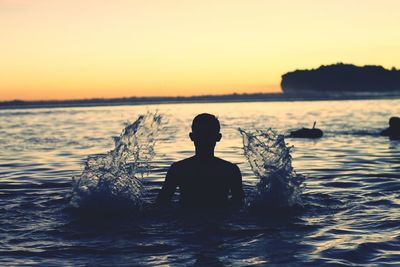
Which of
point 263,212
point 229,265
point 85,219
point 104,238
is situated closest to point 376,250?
point 229,265

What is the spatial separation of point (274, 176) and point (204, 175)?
6.10 feet

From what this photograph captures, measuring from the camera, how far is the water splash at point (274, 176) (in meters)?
8.73

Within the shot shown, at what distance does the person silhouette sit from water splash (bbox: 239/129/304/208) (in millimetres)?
1012

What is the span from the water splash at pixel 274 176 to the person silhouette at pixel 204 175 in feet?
3.32

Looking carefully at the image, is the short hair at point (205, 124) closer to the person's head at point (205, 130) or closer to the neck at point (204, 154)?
the person's head at point (205, 130)

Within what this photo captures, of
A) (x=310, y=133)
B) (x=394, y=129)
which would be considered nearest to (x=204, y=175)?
(x=310, y=133)

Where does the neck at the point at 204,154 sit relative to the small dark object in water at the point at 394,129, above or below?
above

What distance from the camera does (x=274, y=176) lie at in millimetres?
8953

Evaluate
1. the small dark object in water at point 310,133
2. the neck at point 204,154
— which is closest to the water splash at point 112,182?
the neck at point 204,154

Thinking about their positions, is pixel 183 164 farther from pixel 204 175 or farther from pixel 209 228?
pixel 209 228

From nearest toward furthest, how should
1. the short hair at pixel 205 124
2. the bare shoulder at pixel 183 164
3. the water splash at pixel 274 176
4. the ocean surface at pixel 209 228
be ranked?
the ocean surface at pixel 209 228 < the short hair at pixel 205 124 < the bare shoulder at pixel 183 164 < the water splash at pixel 274 176

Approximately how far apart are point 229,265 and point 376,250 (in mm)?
1789

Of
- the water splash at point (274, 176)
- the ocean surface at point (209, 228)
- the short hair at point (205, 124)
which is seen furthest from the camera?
the water splash at point (274, 176)

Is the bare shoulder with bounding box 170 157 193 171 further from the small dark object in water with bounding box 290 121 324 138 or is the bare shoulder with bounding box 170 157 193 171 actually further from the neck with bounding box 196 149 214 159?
the small dark object in water with bounding box 290 121 324 138
